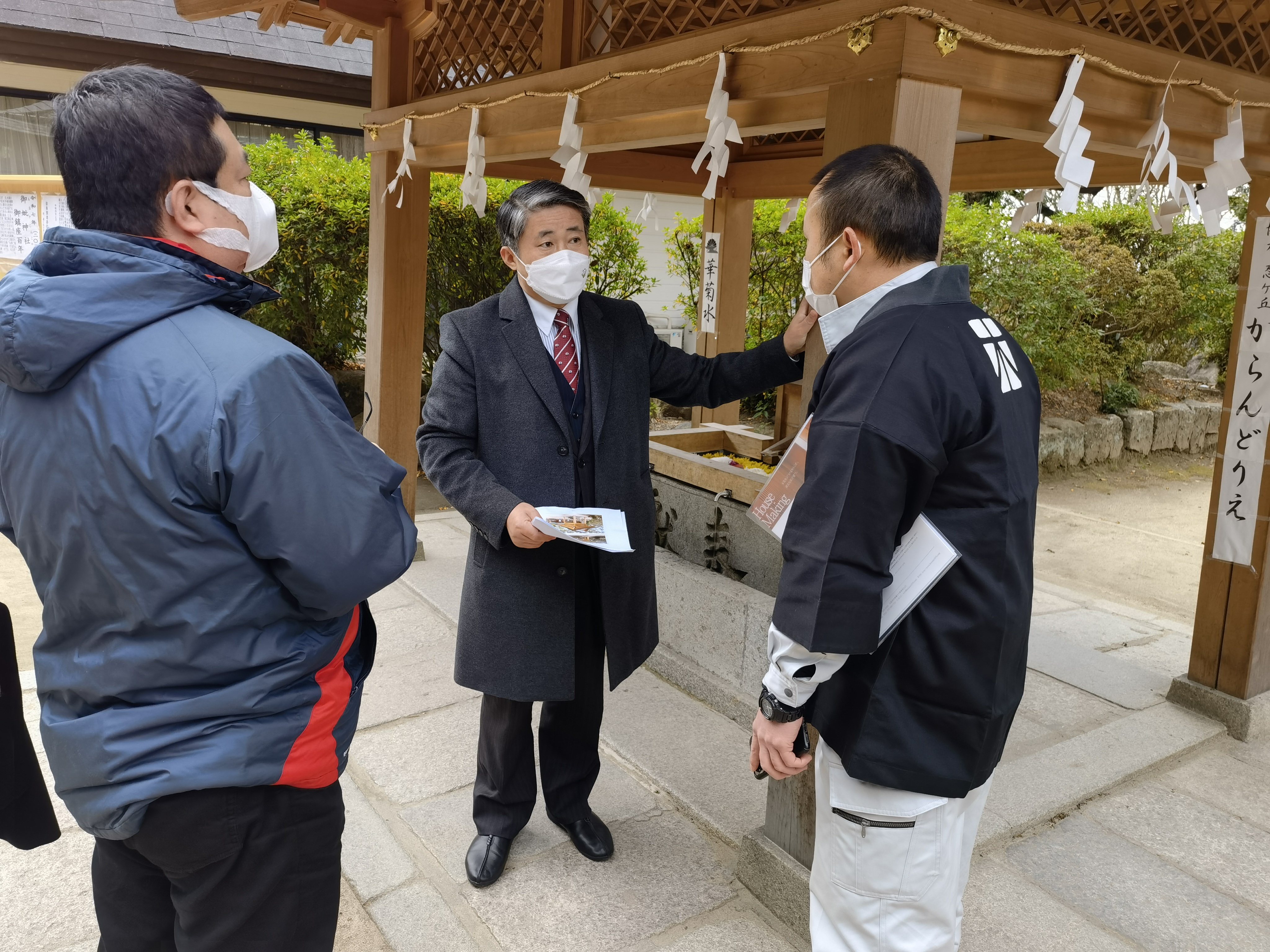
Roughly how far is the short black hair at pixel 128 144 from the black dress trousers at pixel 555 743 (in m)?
1.49

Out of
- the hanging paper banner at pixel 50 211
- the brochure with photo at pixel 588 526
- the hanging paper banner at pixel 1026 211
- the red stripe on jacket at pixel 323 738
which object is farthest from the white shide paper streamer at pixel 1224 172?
the hanging paper banner at pixel 50 211

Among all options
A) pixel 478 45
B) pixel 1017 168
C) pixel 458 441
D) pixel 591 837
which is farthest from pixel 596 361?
pixel 1017 168

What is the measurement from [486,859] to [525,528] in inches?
44.6

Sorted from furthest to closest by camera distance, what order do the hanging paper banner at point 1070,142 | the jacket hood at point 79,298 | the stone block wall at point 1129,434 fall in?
the stone block wall at point 1129,434 < the hanging paper banner at point 1070,142 < the jacket hood at point 79,298

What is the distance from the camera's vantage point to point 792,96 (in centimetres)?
282

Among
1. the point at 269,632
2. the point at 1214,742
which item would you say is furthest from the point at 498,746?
the point at 1214,742

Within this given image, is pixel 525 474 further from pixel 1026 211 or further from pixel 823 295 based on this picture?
pixel 1026 211

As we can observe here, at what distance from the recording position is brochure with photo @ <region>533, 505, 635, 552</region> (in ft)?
7.29

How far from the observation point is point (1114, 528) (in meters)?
8.34

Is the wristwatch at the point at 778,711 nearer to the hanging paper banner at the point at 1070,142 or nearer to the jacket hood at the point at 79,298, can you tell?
the jacket hood at the point at 79,298

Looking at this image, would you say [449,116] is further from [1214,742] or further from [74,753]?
[1214,742]

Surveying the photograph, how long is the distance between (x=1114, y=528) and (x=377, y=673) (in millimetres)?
7082

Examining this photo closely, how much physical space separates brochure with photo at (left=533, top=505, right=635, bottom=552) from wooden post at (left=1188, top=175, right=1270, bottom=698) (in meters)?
2.87

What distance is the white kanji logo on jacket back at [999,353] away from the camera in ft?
5.59
